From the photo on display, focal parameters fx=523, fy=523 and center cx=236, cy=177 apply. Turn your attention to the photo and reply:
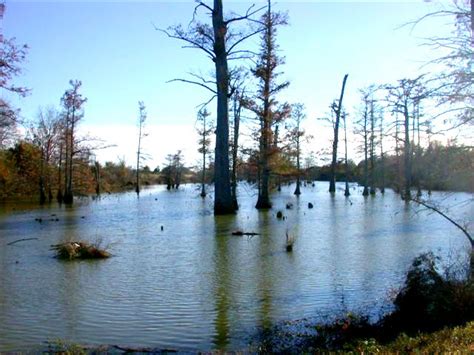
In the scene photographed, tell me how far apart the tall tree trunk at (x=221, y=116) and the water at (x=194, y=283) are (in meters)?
8.55

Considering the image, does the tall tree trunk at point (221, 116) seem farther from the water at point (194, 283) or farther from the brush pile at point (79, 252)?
the brush pile at point (79, 252)

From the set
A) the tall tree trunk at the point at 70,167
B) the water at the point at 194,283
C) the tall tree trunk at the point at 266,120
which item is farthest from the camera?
the tall tree trunk at the point at 70,167

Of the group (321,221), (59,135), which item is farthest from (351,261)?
(59,135)

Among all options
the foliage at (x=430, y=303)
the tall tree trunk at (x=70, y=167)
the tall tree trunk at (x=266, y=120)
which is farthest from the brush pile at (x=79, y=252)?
the tall tree trunk at (x=70, y=167)

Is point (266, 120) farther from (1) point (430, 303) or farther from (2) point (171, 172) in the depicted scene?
(2) point (171, 172)

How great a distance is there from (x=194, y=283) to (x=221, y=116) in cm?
1737

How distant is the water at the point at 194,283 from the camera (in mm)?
7020

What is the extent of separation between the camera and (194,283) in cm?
998

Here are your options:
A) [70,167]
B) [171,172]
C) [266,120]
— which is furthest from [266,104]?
[171,172]

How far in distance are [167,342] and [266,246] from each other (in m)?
8.47

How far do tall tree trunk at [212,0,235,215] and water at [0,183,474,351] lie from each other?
28.1ft

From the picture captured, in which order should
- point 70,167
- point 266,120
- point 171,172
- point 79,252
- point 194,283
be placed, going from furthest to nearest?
point 171,172 → point 70,167 → point 266,120 → point 79,252 → point 194,283

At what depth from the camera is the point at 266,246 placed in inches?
582

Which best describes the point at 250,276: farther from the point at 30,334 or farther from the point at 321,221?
the point at 321,221
